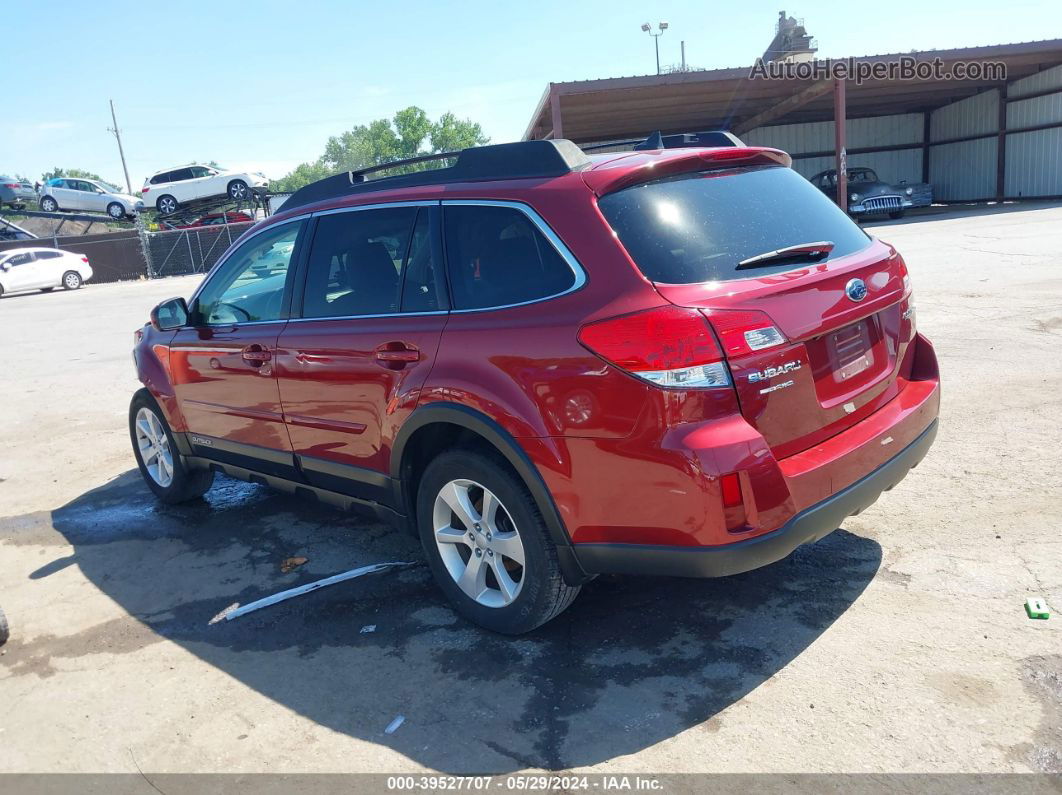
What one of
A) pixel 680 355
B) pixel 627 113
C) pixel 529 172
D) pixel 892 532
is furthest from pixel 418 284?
pixel 627 113

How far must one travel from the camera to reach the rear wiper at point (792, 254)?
309cm

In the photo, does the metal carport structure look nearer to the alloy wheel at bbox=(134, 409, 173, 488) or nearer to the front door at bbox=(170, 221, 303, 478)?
the alloy wheel at bbox=(134, 409, 173, 488)

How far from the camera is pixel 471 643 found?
358cm

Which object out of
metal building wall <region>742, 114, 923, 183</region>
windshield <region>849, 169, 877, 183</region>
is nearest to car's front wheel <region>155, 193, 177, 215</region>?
metal building wall <region>742, 114, 923, 183</region>

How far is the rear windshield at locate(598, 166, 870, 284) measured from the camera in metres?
3.02

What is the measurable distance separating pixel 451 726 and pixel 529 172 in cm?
214

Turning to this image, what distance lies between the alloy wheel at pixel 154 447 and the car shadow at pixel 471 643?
2.82ft

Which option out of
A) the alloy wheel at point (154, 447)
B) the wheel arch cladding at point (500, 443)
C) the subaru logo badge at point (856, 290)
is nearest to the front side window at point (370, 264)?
the wheel arch cladding at point (500, 443)

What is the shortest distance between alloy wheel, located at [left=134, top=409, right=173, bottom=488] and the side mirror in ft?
2.52

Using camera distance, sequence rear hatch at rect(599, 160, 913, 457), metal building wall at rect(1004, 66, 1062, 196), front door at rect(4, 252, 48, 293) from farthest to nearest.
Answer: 1. front door at rect(4, 252, 48, 293)
2. metal building wall at rect(1004, 66, 1062, 196)
3. rear hatch at rect(599, 160, 913, 457)

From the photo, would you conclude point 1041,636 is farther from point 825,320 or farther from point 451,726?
point 451,726

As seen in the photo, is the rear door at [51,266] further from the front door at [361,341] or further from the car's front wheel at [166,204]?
the front door at [361,341]

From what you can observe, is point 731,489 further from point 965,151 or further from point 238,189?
point 965,151

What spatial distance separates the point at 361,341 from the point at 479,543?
107 centimetres
